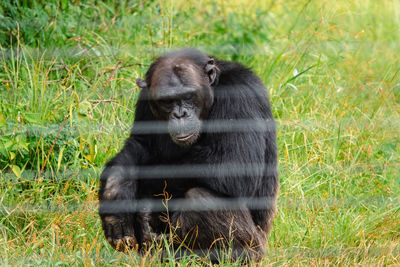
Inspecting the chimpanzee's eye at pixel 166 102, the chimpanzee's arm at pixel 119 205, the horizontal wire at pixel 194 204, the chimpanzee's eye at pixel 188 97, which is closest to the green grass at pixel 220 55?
the horizontal wire at pixel 194 204

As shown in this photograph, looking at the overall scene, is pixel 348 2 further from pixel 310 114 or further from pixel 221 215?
pixel 221 215

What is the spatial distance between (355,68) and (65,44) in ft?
9.82

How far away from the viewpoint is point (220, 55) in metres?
6.11

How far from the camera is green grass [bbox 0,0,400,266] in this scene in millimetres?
4062

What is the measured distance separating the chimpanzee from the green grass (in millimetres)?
224

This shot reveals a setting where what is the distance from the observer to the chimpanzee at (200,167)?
146 inches

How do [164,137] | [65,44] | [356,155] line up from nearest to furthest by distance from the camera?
1. [164,137]
2. [356,155]
3. [65,44]

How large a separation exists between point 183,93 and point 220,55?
7.86 feet

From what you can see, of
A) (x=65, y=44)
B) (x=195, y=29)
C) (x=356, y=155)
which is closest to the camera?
(x=356, y=155)

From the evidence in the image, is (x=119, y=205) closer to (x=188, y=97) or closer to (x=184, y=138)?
(x=184, y=138)

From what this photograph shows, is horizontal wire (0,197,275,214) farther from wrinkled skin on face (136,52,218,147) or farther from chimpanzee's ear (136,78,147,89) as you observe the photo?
chimpanzee's ear (136,78,147,89)

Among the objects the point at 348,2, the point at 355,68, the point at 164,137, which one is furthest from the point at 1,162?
the point at 348,2

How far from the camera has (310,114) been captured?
5.52 m

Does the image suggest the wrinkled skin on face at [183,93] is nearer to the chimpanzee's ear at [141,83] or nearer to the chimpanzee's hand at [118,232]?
the chimpanzee's ear at [141,83]
